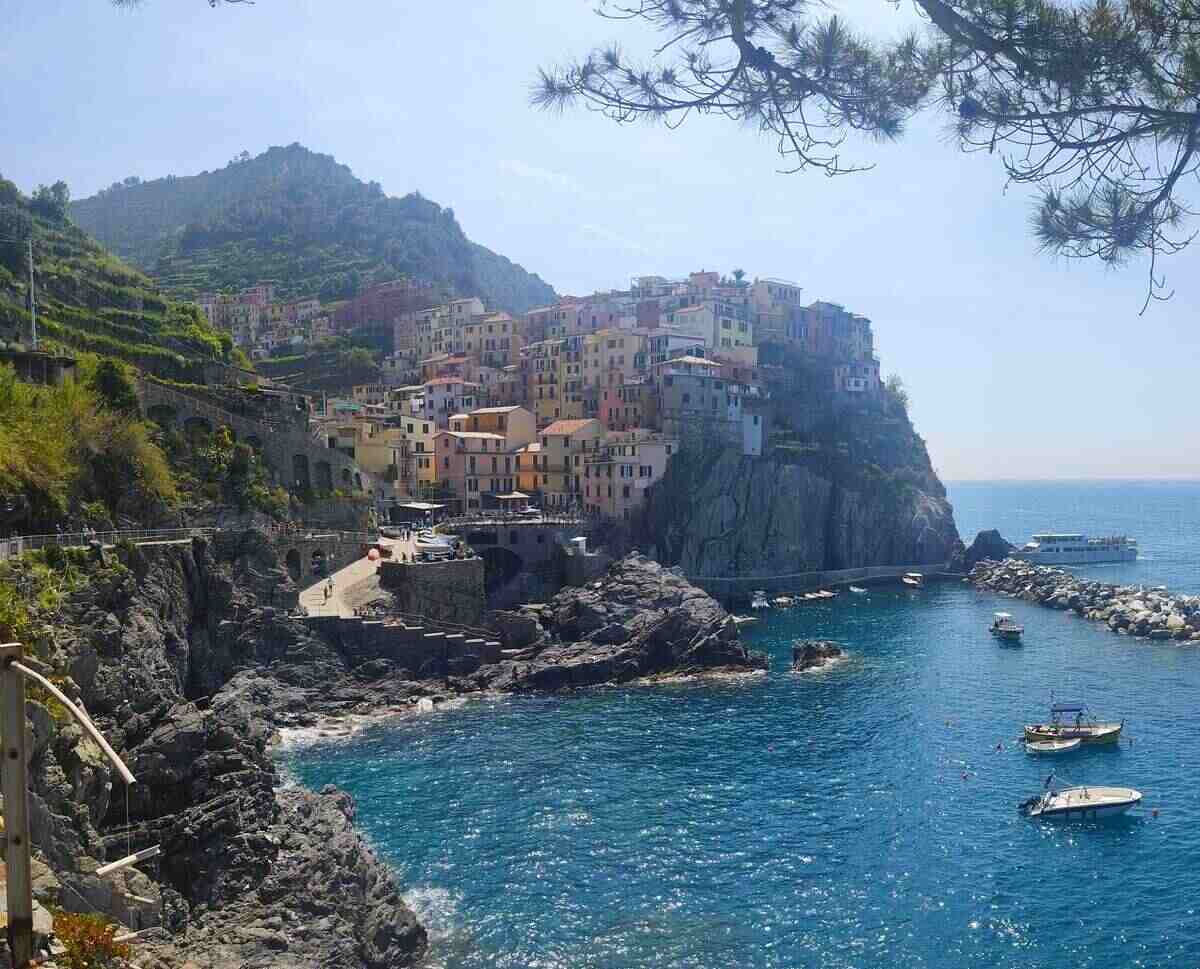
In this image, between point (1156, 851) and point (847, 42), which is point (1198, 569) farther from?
point (847, 42)

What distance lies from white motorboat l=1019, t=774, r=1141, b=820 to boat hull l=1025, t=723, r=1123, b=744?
260 inches

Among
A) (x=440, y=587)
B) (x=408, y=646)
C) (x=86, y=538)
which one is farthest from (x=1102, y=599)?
(x=86, y=538)

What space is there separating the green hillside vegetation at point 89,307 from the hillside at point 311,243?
65.4 metres

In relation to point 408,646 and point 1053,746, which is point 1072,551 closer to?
point 1053,746

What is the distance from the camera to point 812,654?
2203 inches

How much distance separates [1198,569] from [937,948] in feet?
302

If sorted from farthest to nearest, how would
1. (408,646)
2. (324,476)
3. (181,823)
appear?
(324,476) < (408,646) < (181,823)

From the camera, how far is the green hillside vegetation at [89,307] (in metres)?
55.7

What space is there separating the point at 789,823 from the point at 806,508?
54544mm

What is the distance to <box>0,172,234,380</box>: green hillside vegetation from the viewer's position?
55.7 meters

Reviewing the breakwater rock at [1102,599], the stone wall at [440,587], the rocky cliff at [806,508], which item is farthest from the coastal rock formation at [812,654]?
the breakwater rock at [1102,599]

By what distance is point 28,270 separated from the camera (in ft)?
190

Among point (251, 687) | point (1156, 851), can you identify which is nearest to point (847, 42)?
point (1156, 851)

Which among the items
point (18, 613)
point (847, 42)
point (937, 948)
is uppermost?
point (847, 42)
